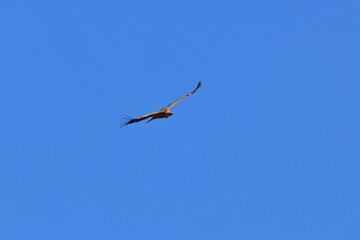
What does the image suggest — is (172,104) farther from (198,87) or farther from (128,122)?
(128,122)

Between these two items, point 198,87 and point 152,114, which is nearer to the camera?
point 152,114

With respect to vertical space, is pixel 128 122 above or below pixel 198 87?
below

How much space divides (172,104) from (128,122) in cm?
857

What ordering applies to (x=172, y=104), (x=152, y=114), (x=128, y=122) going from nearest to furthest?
(x=128, y=122)
(x=152, y=114)
(x=172, y=104)

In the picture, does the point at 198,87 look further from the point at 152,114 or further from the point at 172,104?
the point at 152,114

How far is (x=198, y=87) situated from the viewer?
5781cm

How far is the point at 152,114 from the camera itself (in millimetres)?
53156

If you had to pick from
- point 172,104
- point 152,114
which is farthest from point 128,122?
point 172,104

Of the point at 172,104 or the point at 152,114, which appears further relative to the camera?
the point at 172,104

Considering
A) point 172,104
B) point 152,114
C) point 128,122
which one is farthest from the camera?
point 172,104

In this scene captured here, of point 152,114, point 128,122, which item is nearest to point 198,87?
point 152,114

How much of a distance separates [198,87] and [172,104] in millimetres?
2412

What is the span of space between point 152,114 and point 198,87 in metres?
6.04

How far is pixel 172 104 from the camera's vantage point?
5712cm
